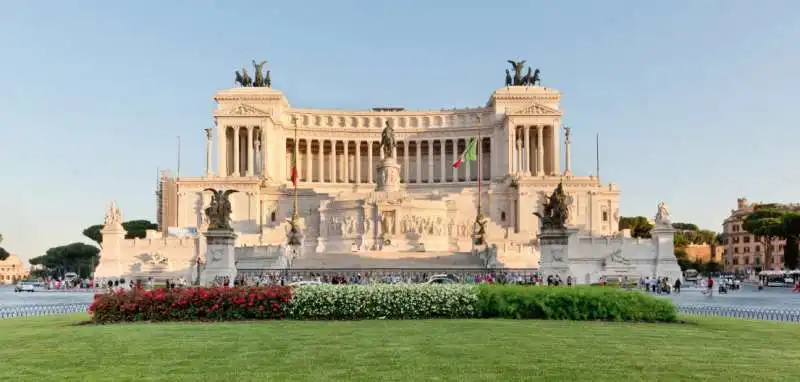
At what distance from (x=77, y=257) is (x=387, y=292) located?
447 feet

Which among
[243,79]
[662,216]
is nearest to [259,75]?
[243,79]

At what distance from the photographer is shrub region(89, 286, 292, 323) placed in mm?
24625

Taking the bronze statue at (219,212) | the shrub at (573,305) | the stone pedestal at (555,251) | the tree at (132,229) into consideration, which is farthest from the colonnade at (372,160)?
the shrub at (573,305)

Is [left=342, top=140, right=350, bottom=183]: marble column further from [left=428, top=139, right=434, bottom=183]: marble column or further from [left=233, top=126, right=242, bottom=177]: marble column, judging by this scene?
[left=233, top=126, right=242, bottom=177]: marble column

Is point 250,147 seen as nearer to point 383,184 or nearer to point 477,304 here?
point 383,184

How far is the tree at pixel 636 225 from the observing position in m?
126

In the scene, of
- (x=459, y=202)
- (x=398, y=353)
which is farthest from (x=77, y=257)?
(x=398, y=353)

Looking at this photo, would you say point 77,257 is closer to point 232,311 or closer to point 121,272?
point 121,272

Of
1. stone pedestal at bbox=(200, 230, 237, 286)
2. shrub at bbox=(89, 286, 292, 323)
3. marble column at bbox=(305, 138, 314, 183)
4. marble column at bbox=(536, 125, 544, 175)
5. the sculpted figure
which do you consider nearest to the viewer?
shrub at bbox=(89, 286, 292, 323)

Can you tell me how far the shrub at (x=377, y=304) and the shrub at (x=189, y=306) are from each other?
701mm

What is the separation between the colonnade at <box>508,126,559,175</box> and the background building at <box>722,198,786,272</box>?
166 feet

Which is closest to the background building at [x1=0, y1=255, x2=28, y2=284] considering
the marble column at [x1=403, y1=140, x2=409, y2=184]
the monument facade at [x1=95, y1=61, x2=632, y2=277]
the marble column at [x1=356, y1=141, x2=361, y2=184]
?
the monument facade at [x1=95, y1=61, x2=632, y2=277]

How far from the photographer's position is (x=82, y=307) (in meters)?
34.2

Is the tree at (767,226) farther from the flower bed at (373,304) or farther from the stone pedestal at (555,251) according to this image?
the flower bed at (373,304)
